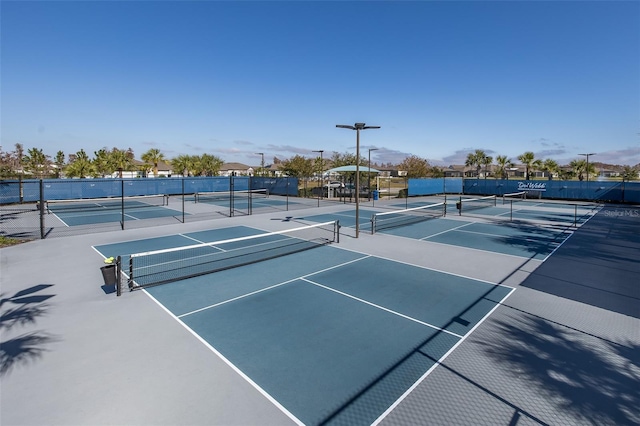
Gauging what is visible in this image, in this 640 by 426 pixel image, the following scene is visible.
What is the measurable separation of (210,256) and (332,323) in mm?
7588

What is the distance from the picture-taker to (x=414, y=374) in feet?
19.2

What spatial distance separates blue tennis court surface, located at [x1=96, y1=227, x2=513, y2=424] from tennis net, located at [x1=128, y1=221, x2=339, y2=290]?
0.71 metres

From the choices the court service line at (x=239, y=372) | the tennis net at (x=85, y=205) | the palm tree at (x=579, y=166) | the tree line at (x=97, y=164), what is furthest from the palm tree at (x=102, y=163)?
the palm tree at (x=579, y=166)

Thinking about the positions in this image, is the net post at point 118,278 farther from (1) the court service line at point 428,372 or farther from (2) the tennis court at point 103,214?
(2) the tennis court at point 103,214

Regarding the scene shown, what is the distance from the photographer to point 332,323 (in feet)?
25.6

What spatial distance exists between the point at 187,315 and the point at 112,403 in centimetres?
312

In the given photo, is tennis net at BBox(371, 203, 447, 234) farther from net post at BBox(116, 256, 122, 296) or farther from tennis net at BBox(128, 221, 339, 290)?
net post at BBox(116, 256, 122, 296)

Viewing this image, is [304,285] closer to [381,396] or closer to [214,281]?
[214,281]

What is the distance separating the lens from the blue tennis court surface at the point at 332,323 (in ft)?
17.9

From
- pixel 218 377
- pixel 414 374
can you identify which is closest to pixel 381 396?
pixel 414 374

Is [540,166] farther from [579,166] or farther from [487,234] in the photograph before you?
[487,234]

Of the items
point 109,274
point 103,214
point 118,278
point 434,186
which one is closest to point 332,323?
point 118,278

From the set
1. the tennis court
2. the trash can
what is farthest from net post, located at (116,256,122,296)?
the tennis court

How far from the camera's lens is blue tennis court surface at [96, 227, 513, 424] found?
5.45 m
